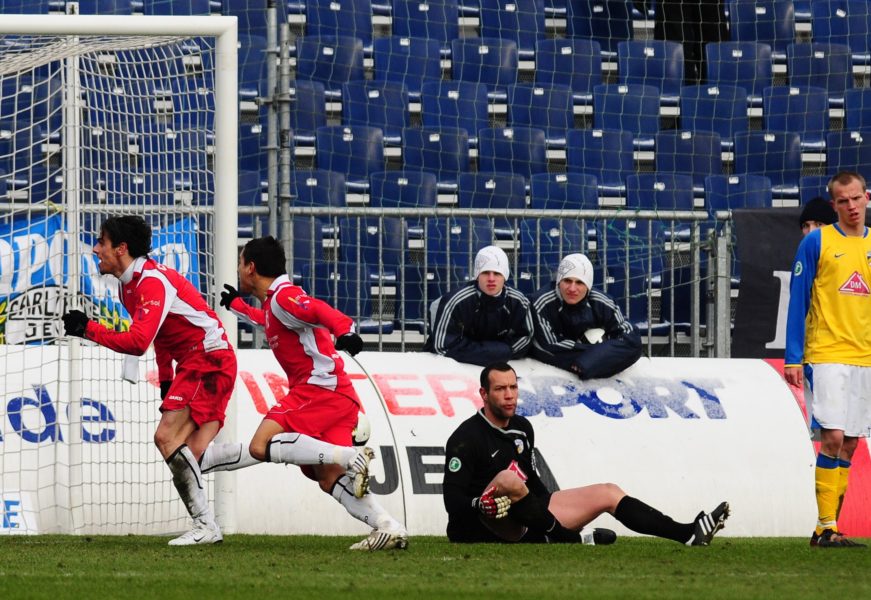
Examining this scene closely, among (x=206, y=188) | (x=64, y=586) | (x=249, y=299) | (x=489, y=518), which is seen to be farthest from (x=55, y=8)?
(x=64, y=586)

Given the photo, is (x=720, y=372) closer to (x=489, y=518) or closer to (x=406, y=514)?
(x=406, y=514)

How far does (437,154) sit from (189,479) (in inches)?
358

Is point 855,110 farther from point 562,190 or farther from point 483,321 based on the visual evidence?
point 483,321

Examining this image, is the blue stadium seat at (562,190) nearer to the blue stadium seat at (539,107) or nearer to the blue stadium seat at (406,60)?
the blue stadium seat at (539,107)

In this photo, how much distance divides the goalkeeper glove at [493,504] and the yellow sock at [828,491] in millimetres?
1605

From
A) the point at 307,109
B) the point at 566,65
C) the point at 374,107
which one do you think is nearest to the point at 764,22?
the point at 566,65

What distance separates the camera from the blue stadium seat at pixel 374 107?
16.3 m

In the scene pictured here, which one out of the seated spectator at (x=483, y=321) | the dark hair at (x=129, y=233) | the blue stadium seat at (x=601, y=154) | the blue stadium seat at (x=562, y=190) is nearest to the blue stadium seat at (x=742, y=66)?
the blue stadium seat at (x=601, y=154)

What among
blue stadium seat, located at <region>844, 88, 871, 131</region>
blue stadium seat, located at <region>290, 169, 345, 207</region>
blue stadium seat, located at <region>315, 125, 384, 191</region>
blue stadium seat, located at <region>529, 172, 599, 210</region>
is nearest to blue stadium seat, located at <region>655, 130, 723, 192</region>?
blue stadium seat, located at <region>529, 172, 599, 210</region>

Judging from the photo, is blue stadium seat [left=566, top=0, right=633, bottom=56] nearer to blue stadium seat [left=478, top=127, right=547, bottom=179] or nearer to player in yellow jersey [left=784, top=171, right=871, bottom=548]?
blue stadium seat [left=478, top=127, right=547, bottom=179]

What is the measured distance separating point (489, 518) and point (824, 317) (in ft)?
6.80

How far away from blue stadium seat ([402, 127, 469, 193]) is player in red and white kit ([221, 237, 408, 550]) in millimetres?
8603

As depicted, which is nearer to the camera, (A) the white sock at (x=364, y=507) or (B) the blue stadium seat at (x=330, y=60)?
(A) the white sock at (x=364, y=507)

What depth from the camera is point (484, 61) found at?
17.2 meters
